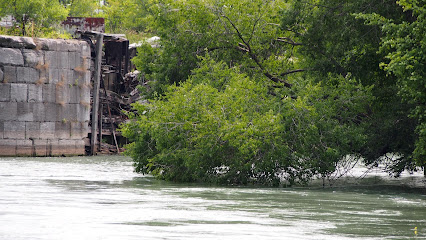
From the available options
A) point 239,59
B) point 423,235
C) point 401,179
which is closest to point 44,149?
point 239,59

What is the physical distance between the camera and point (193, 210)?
15117 millimetres

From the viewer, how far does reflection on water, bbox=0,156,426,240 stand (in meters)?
12.3

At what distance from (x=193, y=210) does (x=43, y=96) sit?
19.9m

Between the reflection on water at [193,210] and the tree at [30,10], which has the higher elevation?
the tree at [30,10]

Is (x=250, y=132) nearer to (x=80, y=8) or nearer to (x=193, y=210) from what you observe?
(x=193, y=210)

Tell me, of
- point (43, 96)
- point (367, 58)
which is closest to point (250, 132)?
point (367, 58)

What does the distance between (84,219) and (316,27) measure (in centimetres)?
1116

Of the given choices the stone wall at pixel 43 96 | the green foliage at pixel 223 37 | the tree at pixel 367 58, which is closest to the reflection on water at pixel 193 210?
the tree at pixel 367 58

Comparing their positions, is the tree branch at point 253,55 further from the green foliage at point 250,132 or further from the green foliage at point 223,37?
the green foliage at point 250,132

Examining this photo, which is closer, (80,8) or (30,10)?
(30,10)

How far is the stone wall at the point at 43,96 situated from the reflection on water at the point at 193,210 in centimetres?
1031

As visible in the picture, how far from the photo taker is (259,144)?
793 inches

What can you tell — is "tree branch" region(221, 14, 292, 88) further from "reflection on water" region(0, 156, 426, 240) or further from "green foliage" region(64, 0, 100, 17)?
"green foliage" region(64, 0, 100, 17)

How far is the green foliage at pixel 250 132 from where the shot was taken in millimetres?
20375
